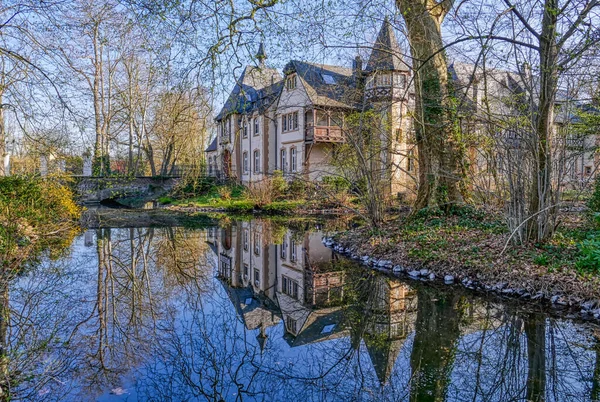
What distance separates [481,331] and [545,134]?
3.65 m

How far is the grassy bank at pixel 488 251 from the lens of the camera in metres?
5.81

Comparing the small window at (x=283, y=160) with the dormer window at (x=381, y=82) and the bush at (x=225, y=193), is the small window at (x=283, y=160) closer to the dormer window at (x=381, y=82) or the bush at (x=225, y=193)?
the bush at (x=225, y=193)

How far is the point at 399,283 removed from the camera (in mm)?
7191

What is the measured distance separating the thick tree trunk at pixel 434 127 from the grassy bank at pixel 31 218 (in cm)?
884

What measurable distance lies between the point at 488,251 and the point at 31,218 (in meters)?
10.6

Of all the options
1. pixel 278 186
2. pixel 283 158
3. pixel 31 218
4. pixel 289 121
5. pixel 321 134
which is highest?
pixel 289 121

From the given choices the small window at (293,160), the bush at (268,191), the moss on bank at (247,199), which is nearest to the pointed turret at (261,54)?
the moss on bank at (247,199)

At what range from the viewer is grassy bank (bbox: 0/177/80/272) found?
8189 millimetres

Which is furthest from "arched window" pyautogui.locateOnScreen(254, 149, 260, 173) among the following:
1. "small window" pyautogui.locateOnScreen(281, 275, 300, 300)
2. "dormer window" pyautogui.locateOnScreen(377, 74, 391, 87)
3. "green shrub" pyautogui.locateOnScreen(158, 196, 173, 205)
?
"small window" pyautogui.locateOnScreen(281, 275, 300, 300)

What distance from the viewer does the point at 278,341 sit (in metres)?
4.87

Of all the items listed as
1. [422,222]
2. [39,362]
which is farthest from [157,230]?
[39,362]

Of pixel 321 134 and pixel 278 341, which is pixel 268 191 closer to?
pixel 321 134

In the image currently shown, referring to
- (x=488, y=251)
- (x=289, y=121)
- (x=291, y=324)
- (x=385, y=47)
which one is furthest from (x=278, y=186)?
(x=291, y=324)

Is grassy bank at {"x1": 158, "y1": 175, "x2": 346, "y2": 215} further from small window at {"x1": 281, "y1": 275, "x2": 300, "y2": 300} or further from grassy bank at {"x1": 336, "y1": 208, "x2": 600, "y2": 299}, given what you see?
small window at {"x1": 281, "y1": 275, "x2": 300, "y2": 300}
